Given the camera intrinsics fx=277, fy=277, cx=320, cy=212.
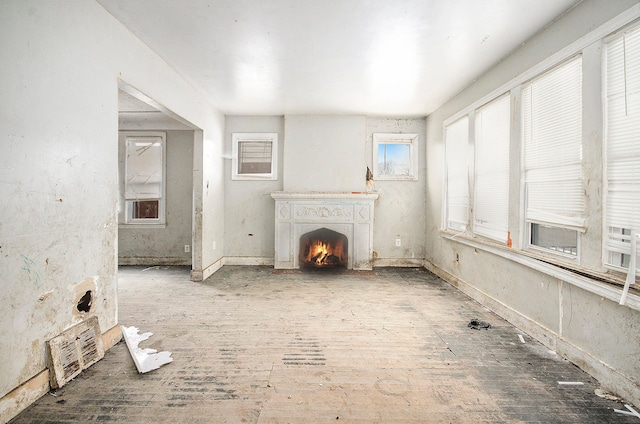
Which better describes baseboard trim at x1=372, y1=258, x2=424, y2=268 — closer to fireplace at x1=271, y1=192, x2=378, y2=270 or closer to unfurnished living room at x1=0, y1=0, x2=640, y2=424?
fireplace at x1=271, y1=192, x2=378, y2=270

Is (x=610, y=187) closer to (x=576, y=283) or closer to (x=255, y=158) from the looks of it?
(x=576, y=283)

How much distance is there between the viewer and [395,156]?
5.52 meters

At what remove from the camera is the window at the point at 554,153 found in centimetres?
225

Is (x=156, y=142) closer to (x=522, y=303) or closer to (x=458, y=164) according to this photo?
(x=458, y=164)

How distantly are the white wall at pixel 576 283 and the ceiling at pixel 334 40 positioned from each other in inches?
7.4

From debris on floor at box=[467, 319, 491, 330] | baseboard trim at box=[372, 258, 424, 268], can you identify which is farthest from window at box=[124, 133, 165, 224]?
debris on floor at box=[467, 319, 491, 330]

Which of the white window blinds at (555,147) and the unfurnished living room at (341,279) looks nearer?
the unfurnished living room at (341,279)

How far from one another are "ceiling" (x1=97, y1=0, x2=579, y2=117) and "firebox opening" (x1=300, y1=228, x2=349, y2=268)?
2.48m

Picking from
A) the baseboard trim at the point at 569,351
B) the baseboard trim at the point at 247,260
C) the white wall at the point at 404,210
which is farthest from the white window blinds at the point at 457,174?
the baseboard trim at the point at 247,260

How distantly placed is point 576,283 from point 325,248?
3.70 meters

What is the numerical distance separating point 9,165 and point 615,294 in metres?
→ 3.86

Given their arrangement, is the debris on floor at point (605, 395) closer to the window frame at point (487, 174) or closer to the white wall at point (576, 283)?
the white wall at point (576, 283)

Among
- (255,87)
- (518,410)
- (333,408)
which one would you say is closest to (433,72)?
(255,87)

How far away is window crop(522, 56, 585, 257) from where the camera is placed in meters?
2.25
